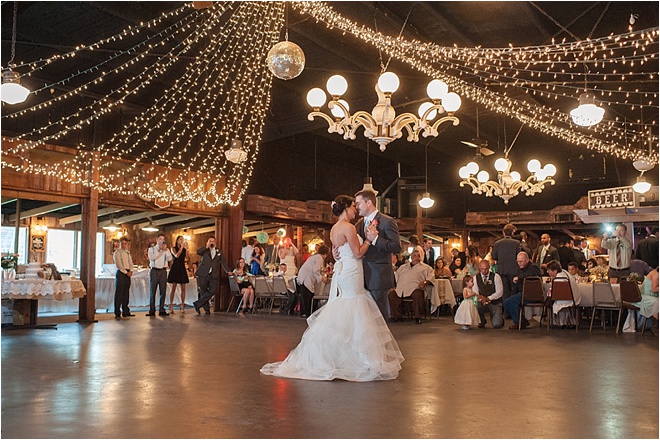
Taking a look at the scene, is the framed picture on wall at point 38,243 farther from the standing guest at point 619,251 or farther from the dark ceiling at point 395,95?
the standing guest at point 619,251

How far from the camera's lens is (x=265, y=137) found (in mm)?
14172

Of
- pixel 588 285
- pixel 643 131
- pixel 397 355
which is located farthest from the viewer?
pixel 643 131

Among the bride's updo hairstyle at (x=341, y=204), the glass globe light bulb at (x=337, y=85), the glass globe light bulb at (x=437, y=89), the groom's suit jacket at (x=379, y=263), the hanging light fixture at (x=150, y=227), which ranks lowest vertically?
the groom's suit jacket at (x=379, y=263)

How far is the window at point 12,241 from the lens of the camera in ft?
47.5

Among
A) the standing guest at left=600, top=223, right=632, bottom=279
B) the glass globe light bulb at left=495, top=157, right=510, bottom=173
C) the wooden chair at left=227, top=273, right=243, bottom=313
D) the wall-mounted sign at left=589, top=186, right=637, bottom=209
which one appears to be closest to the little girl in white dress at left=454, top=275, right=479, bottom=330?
the standing guest at left=600, top=223, right=632, bottom=279

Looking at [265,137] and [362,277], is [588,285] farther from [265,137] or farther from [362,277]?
[265,137]

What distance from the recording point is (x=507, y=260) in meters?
9.34

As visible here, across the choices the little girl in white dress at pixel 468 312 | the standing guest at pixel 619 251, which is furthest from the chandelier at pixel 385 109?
the standing guest at pixel 619 251

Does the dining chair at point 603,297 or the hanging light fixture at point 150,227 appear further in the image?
the hanging light fixture at point 150,227

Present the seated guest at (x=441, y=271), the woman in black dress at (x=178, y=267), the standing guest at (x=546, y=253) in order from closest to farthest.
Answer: the standing guest at (x=546, y=253)
the woman in black dress at (x=178, y=267)
the seated guest at (x=441, y=271)

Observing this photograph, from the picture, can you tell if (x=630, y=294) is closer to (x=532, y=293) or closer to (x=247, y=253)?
(x=532, y=293)

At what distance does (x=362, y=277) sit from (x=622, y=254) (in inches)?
237

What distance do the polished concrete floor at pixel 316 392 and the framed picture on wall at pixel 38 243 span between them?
27.4 ft

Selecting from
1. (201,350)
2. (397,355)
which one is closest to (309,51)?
(201,350)
